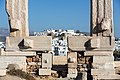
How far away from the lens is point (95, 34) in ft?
54.2

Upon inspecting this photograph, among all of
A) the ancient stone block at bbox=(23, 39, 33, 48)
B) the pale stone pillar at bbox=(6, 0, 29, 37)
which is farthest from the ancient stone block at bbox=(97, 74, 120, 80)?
the pale stone pillar at bbox=(6, 0, 29, 37)

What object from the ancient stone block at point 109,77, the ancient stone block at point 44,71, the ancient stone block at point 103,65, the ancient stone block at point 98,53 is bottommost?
the ancient stone block at point 109,77

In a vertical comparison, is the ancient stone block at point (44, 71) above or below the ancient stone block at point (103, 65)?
below

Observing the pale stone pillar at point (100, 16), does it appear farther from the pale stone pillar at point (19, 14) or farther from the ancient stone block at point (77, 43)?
the pale stone pillar at point (19, 14)

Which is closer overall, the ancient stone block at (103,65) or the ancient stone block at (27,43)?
the ancient stone block at (103,65)

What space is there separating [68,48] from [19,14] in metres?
2.64

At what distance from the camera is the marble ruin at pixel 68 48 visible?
52.2ft

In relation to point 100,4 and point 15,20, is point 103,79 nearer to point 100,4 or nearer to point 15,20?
point 100,4

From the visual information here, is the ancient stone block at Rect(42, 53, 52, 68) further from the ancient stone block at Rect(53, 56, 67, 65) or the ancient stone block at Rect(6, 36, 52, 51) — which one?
the ancient stone block at Rect(53, 56, 67, 65)

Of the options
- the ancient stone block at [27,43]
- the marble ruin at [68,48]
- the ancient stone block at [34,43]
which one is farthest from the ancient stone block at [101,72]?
the ancient stone block at [27,43]

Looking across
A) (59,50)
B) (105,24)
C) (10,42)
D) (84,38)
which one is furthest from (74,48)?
(59,50)

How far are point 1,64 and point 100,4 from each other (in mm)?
4960

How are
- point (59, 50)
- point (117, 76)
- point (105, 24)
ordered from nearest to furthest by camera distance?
1. point (117, 76)
2. point (105, 24)
3. point (59, 50)

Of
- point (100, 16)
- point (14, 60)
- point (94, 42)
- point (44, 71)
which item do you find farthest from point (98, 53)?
point (14, 60)
